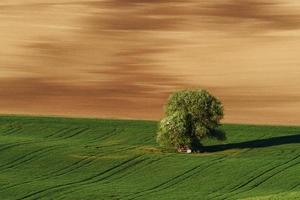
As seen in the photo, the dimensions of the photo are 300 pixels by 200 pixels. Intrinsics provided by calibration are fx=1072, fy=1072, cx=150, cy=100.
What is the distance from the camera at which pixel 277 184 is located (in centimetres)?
5725

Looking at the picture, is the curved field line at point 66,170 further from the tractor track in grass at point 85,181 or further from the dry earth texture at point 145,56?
the dry earth texture at point 145,56

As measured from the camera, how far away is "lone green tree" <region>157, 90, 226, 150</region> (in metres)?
66.6

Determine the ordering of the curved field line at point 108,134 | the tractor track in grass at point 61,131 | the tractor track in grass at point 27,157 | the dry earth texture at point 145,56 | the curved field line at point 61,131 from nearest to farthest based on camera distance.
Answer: the tractor track in grass at point 27,157, the curved field line at point 108,134, the tractor track in grass at point 61,131, the curved field line at point 61,131, the dry earth texture at point 145,56

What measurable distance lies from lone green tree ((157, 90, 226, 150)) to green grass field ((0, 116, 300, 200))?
1.08 meters

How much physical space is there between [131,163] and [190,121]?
18.7ft

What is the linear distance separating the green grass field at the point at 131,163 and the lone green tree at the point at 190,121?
1084 millimetres

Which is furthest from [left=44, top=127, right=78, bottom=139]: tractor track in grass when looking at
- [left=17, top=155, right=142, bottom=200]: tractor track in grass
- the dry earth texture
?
[left=17, top=155, right=142, bottom=200]: tractor track in grass

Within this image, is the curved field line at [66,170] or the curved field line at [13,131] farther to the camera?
the curved field line at [13,131]

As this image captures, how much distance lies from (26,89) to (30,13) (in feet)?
81.9

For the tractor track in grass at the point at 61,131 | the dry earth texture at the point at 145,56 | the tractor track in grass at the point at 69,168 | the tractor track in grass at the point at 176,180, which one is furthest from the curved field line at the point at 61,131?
the tractor track in grass at the point at 176,180

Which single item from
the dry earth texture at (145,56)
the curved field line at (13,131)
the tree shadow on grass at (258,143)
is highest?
the dry earth texture at (145,56)

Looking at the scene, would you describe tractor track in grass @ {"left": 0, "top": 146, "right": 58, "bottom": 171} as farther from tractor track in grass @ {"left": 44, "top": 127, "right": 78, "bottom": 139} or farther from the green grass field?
tractor track in grass @ {"left": 44, "top": 127, "right": 78, "bottom": 139}

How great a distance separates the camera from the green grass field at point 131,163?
55.9 m

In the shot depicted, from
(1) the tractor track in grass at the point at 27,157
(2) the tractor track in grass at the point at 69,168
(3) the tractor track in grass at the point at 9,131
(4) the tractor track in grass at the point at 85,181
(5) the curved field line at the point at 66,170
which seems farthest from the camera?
(3) the tractor track in grass at the point at 9,131
